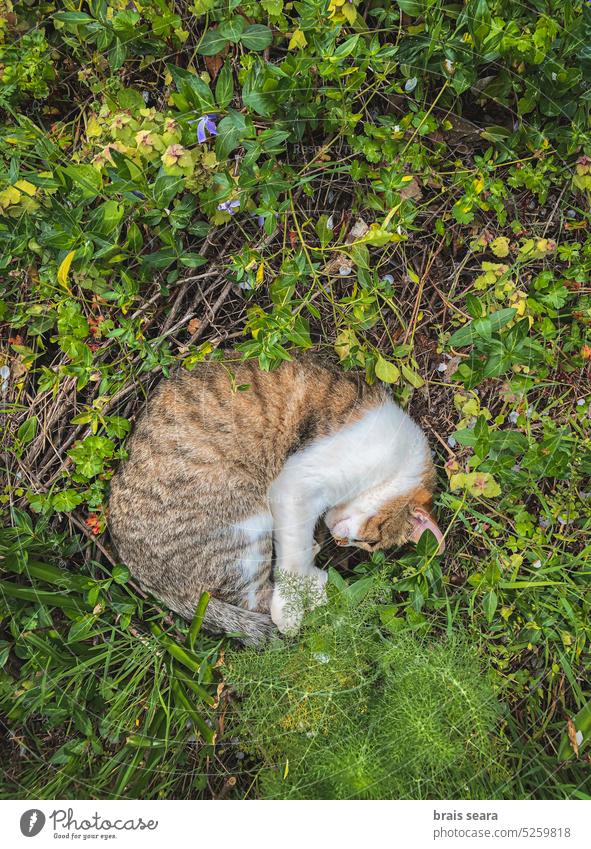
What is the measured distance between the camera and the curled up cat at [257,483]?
8.64 ft

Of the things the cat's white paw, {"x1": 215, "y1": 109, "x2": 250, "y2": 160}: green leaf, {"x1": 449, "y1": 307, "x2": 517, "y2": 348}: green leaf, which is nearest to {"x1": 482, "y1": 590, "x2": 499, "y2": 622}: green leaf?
the cat's white paw

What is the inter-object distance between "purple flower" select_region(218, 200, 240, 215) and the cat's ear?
1.51 m

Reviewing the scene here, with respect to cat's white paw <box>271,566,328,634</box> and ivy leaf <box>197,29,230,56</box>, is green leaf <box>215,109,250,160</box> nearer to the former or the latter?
ivy leaf <box>197,29,230,56</box>

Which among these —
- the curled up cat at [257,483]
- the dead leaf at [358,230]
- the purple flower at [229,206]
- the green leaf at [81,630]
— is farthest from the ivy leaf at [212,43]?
the green leaf at [81,630]

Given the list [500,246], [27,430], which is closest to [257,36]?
[500,246]

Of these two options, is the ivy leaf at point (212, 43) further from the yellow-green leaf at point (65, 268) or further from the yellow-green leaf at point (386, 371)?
the yellow-green leaf at point (386, 371)

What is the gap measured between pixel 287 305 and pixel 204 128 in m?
0.77

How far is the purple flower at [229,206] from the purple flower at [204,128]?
25 cm

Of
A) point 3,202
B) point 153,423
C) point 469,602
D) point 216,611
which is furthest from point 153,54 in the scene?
point 469,602

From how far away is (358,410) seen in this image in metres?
2.73

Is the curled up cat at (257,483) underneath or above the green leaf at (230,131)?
underneath
